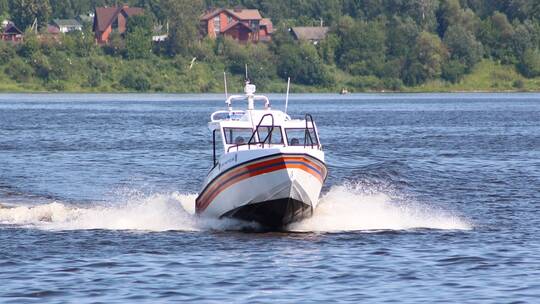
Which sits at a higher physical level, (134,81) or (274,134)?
(274,134)

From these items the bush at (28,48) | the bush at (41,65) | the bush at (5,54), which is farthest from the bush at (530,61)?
the bush at (5,54)

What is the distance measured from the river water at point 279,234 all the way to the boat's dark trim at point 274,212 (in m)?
0.46

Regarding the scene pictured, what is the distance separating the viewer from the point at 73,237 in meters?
32.8

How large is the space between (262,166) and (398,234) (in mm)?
4345

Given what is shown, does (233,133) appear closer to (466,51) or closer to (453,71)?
(453,71)

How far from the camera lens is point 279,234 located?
32.8 metres

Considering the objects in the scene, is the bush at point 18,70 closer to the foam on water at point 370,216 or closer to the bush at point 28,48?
the bush at point 28,48

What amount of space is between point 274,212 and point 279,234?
2.27 ft

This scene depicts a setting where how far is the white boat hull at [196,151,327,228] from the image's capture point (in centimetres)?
3133

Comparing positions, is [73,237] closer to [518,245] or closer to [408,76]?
[518,245]

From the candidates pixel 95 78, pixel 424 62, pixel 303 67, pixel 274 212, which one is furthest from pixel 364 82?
pixel 274 212

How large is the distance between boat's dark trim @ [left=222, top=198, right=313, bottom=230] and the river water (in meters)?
0.46

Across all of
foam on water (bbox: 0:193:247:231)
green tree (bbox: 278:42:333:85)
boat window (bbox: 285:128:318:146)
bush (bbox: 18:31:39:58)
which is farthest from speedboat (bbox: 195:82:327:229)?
green tree (bbox: 278:42:333:85)

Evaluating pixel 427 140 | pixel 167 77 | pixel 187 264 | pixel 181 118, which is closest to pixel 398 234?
pixel 187 264
